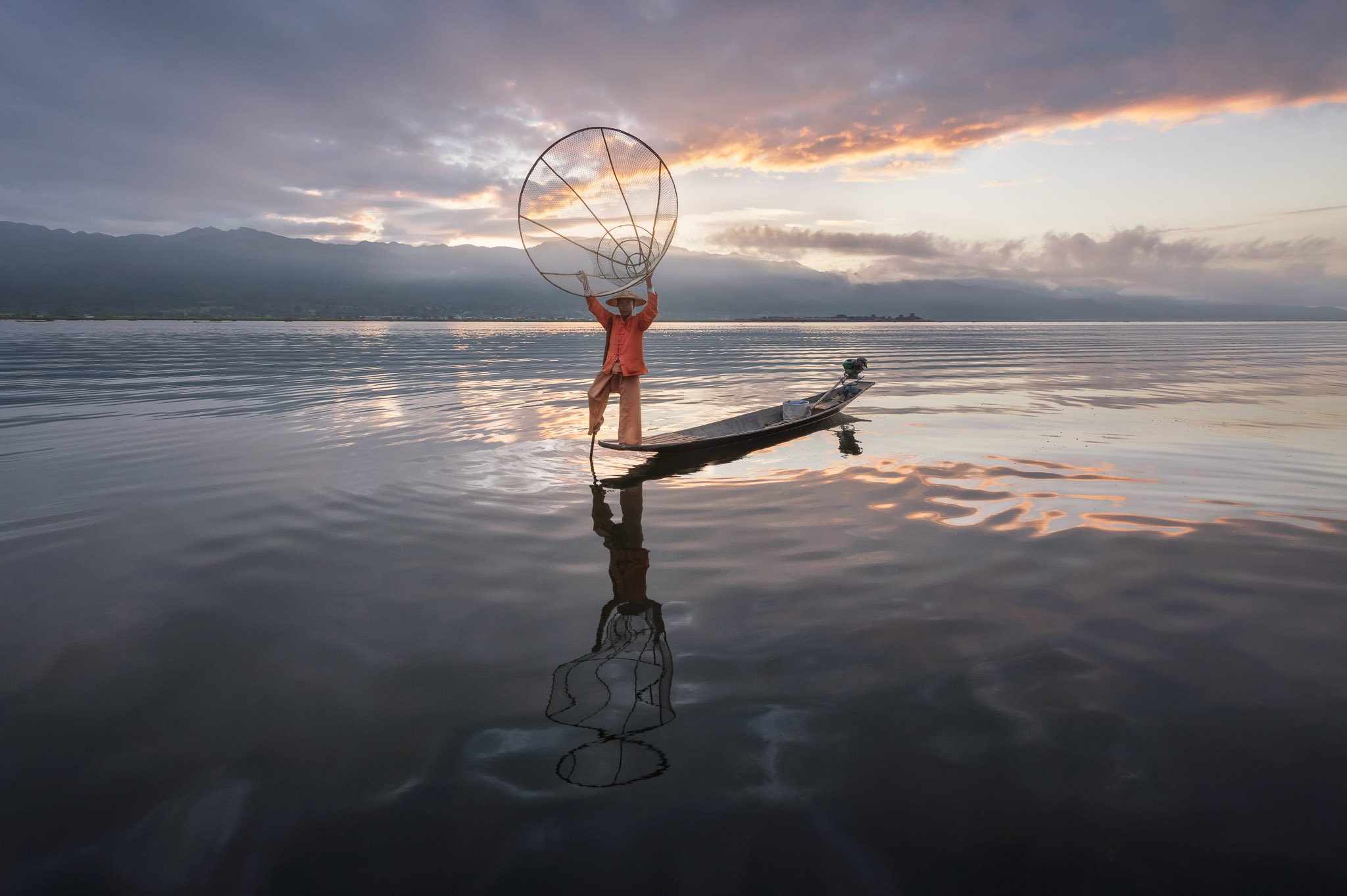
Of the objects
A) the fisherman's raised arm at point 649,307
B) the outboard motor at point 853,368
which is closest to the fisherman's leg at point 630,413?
the fisherman's raised arm at point 649,307

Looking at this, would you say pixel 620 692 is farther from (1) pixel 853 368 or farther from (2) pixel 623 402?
(1) pixel 853 368

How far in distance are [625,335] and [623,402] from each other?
1319mm

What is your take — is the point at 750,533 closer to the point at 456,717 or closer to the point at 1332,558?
the point at 456,717

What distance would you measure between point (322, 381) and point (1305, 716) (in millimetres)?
31040

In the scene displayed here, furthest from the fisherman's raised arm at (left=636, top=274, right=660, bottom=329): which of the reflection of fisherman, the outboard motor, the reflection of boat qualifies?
the outboard motor

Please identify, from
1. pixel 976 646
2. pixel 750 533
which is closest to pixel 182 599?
pixel 750 533

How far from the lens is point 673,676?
197 inches

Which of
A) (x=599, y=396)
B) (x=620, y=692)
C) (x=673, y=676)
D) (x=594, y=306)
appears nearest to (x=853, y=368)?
(x=599, y=396)

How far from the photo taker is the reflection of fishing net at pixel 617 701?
3980 mm

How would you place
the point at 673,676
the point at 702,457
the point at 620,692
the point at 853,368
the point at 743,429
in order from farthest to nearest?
the point at 853,368
the point at 743,429
the point at 702,457
the point at 673,676
the point at 620,692

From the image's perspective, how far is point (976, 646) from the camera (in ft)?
17.4

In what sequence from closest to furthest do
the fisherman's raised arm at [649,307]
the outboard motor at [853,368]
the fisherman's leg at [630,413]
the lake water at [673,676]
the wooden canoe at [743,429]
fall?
Answer: 1. the lake water at [673,676]
2. the fisherman's raised arm at [649,307]
3. the fisherman's leg at [630,413]
4. the wooden canoe at [743,429]
5. the outboard motor at [853,368]

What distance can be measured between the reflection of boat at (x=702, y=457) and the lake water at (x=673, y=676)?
0.18 metres

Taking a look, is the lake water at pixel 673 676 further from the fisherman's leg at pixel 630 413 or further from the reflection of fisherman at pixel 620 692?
the fisherman's leg at pixel 630 413
